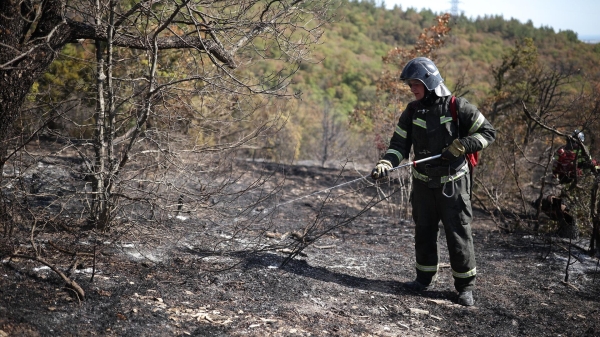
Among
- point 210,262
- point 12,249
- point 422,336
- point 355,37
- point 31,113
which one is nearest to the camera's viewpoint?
point 422,336

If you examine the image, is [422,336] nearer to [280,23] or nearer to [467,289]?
[467,289]

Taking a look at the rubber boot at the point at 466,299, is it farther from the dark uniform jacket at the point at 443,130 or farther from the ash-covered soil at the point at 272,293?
the dark uniform jacket at the point at 443,130

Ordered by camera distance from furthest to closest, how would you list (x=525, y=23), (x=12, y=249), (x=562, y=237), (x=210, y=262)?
(x=525, y=23) < (x=562, y=237) < (x=210, y=262) < (x=12, y=249)

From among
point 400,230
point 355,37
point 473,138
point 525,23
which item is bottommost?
point 400,230

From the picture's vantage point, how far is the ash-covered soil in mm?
3537

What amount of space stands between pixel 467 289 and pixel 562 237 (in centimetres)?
340

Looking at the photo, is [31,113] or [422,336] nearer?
[422,336]

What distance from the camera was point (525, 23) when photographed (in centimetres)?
6238

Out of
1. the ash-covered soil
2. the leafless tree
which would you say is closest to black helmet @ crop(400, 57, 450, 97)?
the leafless tree

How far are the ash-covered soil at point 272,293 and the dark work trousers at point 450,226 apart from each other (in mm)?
297

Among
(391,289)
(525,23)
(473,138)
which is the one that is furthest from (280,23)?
(525,23)

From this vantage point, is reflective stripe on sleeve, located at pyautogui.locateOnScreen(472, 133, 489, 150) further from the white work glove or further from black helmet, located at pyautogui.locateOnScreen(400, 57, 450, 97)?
the white work glove

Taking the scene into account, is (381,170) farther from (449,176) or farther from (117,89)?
(117,89)

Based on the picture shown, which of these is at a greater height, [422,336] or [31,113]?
[31,113]
